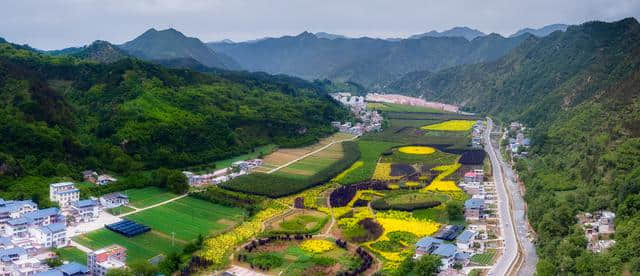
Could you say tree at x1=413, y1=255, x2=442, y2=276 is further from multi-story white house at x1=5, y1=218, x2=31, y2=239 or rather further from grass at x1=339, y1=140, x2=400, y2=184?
multi-story white house at x1=5, y1=218, x2=31, y2=239

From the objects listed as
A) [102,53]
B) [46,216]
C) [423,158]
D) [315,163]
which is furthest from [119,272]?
[102,53]

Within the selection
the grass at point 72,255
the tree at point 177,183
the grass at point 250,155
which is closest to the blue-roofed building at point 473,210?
the tree at point 177,183

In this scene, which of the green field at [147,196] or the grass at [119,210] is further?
the green field at [147,196]

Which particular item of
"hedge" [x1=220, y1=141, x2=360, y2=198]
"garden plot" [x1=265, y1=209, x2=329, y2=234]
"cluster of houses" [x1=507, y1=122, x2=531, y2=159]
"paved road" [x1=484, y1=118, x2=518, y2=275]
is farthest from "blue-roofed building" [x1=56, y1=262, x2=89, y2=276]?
"cluster of houses" [x1=507, y1=122, x2=531, y2=159]

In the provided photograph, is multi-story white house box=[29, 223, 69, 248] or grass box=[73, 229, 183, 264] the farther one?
multi-story white house box=[29, 223, 69, 248]

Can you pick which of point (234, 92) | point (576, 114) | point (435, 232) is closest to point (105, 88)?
point (234, 92)

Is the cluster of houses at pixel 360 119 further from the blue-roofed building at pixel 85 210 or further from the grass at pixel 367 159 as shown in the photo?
the blue-roofed building at pixel 85 210

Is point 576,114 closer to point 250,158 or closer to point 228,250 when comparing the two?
point 250,158
